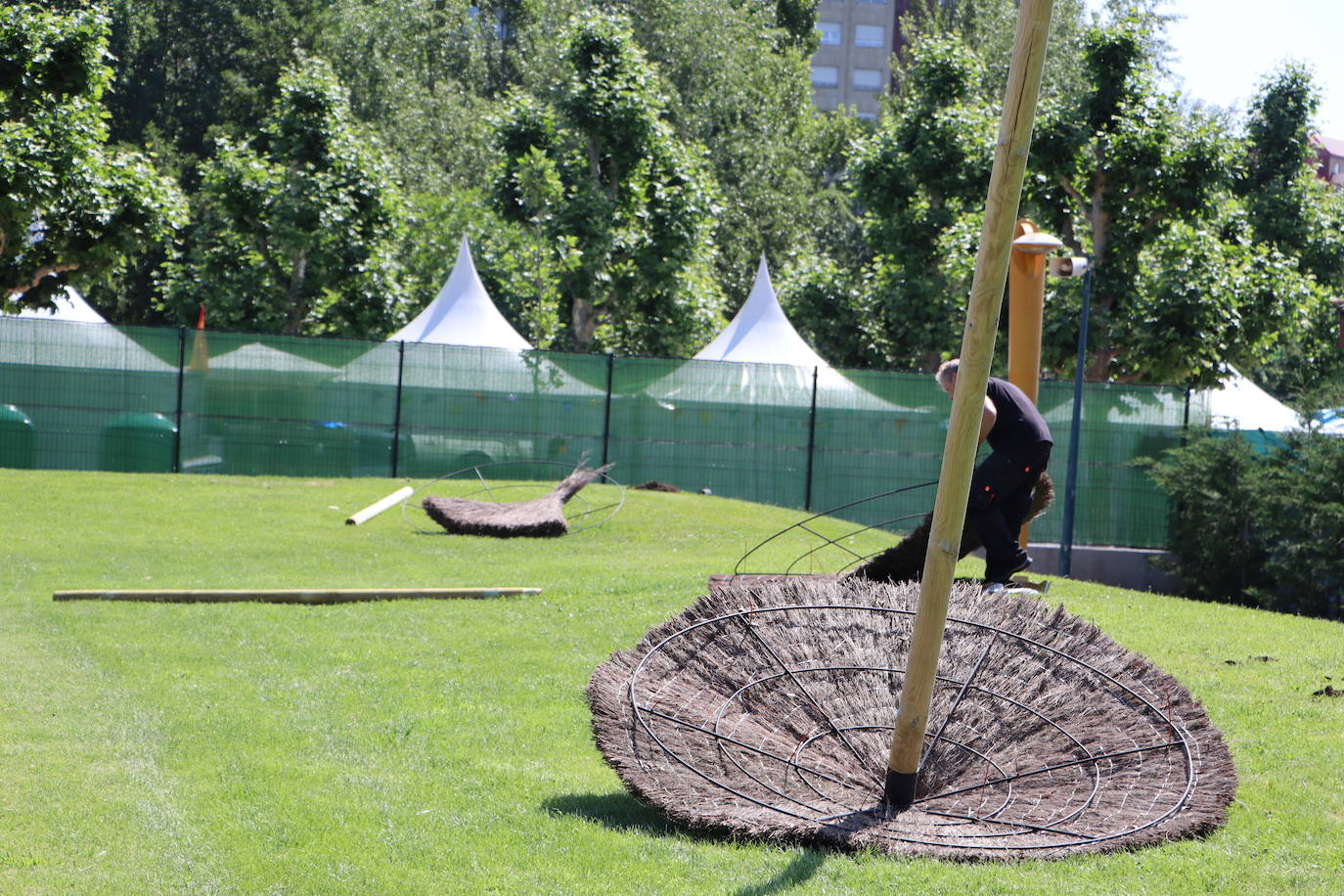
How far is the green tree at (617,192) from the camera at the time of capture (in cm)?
2555

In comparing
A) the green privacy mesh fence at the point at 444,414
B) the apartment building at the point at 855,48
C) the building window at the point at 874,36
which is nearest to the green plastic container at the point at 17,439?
the green privacy mesh fence at the point at 444,414

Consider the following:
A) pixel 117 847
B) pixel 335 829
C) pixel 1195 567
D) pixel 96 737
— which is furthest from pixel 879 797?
pixel 1195 567

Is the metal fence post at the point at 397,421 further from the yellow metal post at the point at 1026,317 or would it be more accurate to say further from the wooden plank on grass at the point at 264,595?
the yellow metal post at the point at 1026,317

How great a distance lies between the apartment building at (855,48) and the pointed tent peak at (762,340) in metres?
67.9

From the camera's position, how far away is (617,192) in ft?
86.8

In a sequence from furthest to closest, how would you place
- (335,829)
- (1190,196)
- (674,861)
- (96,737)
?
(1190,196) → (96,737) → (335,829) → (674,861)

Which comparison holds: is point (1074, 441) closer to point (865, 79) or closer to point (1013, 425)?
point (1013, 425)

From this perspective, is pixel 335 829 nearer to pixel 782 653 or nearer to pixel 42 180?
pixel 782 653

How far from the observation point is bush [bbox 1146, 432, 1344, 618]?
14578 mm

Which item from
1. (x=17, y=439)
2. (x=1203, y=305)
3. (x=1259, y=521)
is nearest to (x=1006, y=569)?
(x=1259, y=521)

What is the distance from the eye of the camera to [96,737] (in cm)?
615

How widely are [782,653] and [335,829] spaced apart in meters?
2.03

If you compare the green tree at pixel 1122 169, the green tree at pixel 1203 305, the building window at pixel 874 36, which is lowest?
the green tree at pixel 1203 305

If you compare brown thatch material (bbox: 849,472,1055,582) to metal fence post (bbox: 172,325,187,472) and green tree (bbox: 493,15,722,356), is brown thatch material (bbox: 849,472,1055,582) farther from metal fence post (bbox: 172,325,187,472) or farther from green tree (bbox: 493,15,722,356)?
green tree (bbox: 493,15,722,356)
